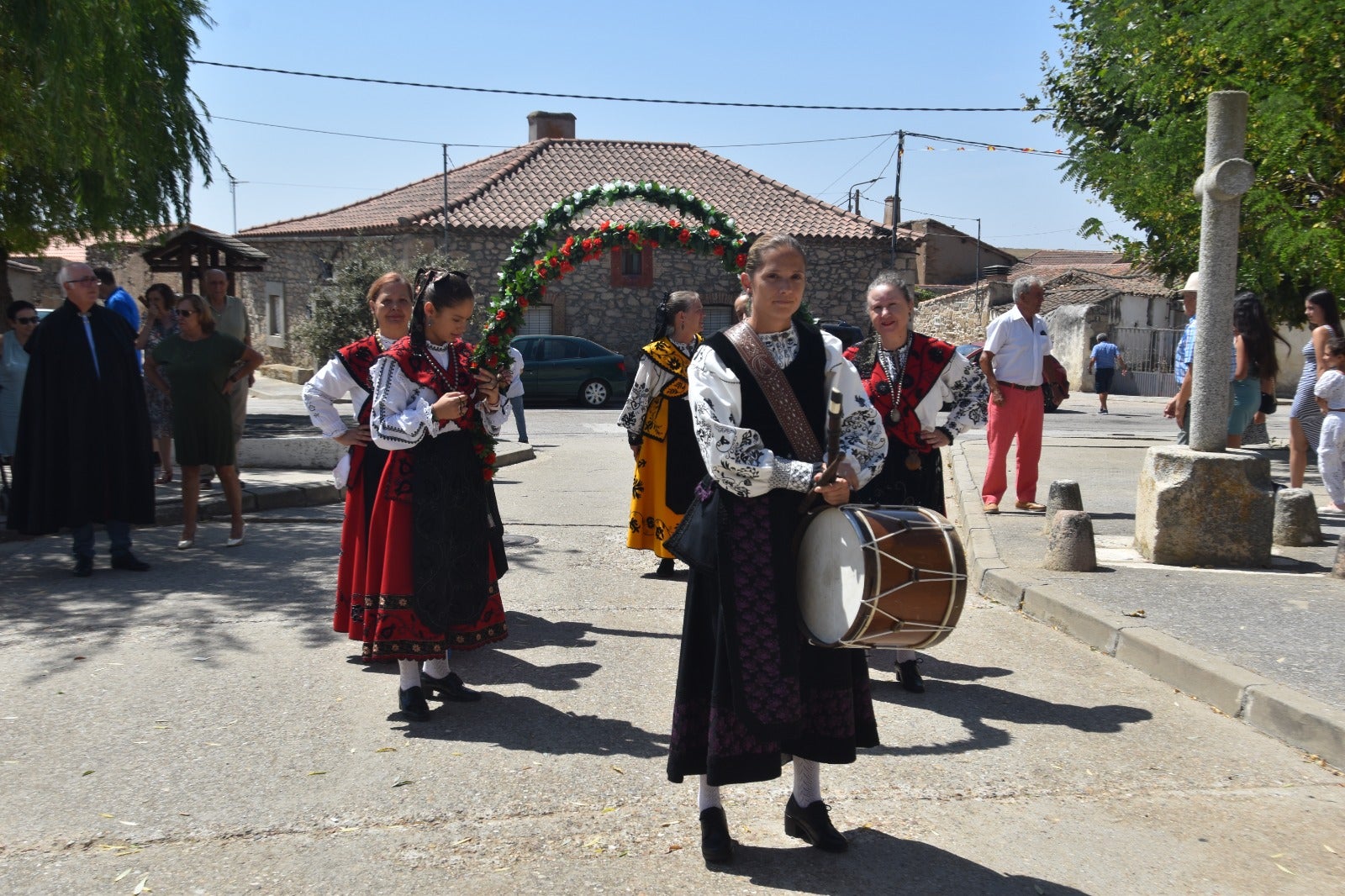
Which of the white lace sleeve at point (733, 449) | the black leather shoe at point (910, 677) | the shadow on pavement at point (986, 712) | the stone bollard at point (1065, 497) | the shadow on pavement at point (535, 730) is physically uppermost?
the white lace sleeve at point (733, 449)

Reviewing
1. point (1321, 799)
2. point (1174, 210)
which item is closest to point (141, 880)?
point (1321, 799)

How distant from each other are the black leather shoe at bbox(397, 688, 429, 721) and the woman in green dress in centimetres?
427

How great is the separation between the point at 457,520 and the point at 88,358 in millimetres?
4303

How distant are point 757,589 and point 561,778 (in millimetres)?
1292

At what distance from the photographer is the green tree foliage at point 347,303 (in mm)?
27625

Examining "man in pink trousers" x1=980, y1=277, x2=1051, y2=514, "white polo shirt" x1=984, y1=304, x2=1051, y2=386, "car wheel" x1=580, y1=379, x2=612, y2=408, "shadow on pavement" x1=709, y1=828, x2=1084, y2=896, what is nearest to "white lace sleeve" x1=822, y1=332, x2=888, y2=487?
"shadow on pavement" x1=709, y1=828, x2=1084, y2=896

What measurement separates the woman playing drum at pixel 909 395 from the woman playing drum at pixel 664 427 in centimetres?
168

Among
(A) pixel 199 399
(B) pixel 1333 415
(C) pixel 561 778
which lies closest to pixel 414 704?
(C) pixel 561 778

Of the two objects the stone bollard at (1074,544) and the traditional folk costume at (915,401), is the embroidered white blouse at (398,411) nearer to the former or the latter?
the traditional folk costume at (915,401)

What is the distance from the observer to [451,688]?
5.44 metres

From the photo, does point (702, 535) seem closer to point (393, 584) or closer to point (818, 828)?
point (818, 828)

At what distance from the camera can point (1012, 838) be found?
3.98m

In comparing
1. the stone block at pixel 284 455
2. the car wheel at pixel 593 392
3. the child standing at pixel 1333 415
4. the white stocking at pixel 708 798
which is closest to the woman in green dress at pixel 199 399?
the stone block at pixel 284 455

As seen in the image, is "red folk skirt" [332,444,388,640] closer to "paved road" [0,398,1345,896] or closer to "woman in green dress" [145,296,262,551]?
"paved road" [0,398,1345,896]
